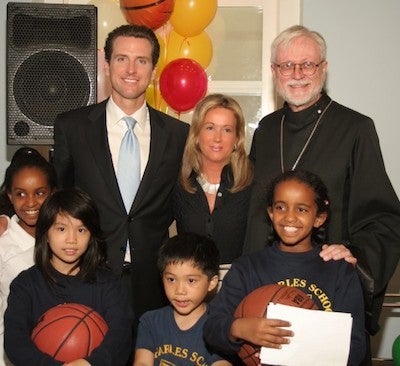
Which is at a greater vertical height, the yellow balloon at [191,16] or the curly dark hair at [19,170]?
the yellow balloon at [191,16]

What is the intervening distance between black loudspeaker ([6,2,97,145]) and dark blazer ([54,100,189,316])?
0.26 meters

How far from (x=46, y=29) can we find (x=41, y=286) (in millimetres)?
1492

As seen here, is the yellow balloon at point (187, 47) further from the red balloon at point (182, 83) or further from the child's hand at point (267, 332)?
the child's hand at point (267, 332)

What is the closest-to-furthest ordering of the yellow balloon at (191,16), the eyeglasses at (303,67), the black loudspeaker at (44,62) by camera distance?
the eyeglasses at (303,67), the black loudspeaker at (44,62), the yellow balloon at (191,16)

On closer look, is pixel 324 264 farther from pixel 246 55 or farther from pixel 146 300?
pixel 246 55

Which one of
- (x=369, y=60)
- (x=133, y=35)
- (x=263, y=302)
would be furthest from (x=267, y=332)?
(x=369, y=60)

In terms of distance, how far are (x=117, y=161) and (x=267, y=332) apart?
4.47 ft

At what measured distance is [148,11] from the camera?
4309 mm

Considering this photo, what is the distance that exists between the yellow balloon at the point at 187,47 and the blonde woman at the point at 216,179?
1281 mm

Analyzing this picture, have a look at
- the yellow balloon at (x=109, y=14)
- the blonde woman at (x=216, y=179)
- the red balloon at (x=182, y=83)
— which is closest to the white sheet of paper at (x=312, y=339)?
the blonde woman at (x=216, y=179)

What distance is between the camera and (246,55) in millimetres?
5176

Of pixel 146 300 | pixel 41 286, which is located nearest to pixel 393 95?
pixel 146 300

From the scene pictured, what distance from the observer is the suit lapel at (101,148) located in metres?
3.38

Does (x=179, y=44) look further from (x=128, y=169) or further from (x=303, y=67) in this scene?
(x=303, y=67)
